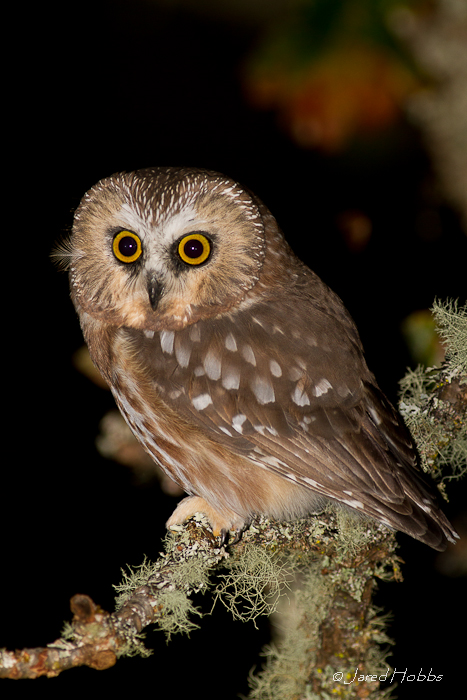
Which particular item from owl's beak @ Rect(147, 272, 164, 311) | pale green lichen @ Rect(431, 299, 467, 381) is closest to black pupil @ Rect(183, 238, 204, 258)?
owl's beak @ Rect(147, 272, 164, 311)

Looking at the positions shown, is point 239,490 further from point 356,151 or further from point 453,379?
point 356,151

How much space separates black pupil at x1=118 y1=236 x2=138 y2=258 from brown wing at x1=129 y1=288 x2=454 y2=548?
381 millimetres

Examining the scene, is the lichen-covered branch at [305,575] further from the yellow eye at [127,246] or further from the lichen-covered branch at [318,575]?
the yellow eye at [127,246]

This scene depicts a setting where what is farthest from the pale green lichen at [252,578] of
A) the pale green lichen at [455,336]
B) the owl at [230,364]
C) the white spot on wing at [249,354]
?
the pale green lichen at [455,336]

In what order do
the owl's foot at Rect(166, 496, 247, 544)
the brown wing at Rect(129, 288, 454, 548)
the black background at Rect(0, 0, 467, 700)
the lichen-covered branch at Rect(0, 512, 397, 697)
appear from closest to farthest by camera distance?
the lichen-covered branch at Rect(0, 512, 397, 697) → the brown wing at Rect(129, 288, 454, 548) → the owl's foot at Rect(166, 496, 247, 544) → the black background at Rect(0, 0, 467, 700)

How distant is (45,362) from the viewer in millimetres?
3355

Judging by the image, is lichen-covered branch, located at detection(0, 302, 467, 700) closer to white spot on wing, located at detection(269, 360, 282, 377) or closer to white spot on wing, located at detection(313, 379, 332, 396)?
white spot on wing, located at detection(313, 379, 332, 396)

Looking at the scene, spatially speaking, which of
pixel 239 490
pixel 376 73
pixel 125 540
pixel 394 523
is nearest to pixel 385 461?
pixel 394 523

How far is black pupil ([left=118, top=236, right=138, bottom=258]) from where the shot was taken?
2189 mm

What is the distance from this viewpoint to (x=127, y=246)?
2.20m

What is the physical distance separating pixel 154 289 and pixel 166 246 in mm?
164

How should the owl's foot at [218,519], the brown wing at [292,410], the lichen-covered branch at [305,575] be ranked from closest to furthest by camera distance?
the lichen-covered branch at [305,575]
the brown wing at [292,410]
the owl's foot at [218,519]

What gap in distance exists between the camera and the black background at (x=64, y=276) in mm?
3285

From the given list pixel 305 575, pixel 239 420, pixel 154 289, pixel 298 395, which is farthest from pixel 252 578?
pixel 154 289
